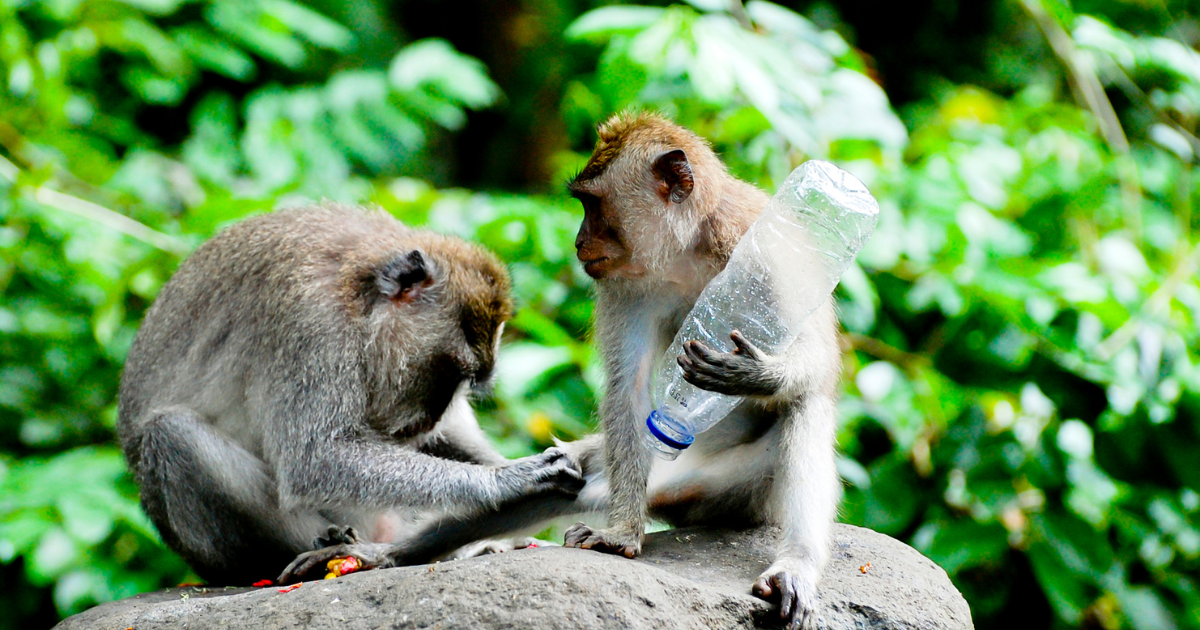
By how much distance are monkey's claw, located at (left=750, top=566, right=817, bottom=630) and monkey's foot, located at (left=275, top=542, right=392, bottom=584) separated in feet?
5.58

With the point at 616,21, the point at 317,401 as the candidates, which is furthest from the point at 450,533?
the point at 616,21

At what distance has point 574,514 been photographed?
4621 millimetres

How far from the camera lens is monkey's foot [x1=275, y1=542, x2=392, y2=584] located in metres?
4.39

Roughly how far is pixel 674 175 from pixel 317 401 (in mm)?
1929

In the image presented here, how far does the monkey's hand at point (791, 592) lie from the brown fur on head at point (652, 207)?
4.42ft

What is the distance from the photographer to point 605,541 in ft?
13.0

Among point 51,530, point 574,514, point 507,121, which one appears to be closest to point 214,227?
point 51,530

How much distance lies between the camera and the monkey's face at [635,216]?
4.38 metres

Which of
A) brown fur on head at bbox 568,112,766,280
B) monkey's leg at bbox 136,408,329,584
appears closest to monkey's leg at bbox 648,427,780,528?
brown fur on head at bbox 568,112,766,280

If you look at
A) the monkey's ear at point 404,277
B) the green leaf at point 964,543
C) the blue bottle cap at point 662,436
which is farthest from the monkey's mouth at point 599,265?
the green leaf at point 964,543

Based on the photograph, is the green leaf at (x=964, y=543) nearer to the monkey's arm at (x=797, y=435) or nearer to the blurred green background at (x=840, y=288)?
the blurred green background at (x=840, y=288)

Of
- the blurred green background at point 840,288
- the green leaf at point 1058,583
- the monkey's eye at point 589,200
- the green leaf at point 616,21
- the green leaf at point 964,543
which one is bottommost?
the green leaf at point 1058,583

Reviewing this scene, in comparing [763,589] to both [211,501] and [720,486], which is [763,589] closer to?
[720,486]

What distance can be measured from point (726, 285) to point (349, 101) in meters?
4.83
